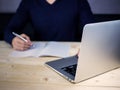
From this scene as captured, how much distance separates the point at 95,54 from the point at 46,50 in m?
0.43

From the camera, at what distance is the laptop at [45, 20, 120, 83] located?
92 centimetres

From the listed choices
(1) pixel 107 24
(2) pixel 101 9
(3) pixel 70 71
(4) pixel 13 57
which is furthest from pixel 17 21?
(2) pixel 101 9

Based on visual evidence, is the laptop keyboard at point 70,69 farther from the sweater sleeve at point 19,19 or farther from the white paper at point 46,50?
the sweater sleeve at point 19,19

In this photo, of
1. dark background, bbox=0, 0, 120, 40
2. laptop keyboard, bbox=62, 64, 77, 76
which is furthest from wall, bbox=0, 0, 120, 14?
laptop keyboard, bbox=62, 64, 77, 76

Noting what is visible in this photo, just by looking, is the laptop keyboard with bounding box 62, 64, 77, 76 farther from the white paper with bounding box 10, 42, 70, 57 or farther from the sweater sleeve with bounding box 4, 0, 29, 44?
the sweater sleeve with bounding box 4, 0, 29, 44

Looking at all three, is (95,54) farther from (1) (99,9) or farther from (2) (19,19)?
(1) (99,9)

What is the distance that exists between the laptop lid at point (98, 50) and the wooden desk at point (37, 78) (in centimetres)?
4

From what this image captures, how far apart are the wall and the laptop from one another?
1.59 m

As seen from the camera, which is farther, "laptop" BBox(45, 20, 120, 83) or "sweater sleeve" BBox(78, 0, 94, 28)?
"sweater sleeve" BBox(78, 0, 94, 28)

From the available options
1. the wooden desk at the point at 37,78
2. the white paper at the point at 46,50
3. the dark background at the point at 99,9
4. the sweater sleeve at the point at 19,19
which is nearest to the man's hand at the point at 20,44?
the white paper at the point at 46,50

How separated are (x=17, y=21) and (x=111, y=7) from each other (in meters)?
1.26

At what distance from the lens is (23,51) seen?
136 cm

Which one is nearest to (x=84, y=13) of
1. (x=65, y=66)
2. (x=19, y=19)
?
(x=19, y=19)

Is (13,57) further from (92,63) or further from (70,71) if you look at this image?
(92,63)
